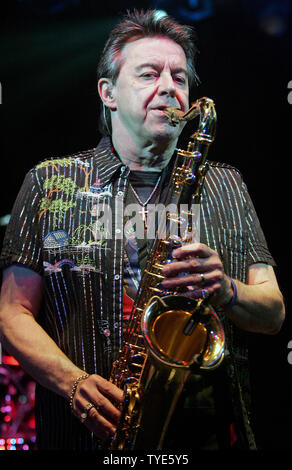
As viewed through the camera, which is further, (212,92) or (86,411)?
(212,92)

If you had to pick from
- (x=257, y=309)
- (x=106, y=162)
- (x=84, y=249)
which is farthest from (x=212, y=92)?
(x=257, y=309)

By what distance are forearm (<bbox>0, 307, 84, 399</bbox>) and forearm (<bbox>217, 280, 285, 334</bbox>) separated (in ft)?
2.46

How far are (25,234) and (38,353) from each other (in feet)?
1.96

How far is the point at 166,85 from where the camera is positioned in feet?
8.59

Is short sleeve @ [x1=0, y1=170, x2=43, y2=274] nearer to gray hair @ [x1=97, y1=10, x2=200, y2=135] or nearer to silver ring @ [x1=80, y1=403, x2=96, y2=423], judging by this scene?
silver ring @ [x1=80, y1=403, x2=96, y2=423]

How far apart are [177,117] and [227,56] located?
54.0 inches

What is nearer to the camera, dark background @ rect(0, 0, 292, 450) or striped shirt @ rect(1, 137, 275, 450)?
striped shirt @ rect(1, 137, 275, 450)

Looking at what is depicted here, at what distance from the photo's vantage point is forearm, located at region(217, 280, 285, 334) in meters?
2.17

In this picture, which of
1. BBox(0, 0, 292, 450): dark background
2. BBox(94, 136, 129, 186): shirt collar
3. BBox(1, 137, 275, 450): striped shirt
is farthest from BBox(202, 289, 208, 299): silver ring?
BBox(0, 0, 292, 450): dark background

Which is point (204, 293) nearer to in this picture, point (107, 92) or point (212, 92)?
point (107, 92)

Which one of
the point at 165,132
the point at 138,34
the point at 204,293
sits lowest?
the point at 204,293

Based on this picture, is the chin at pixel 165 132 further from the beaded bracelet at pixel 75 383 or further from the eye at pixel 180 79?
the beaded bracelet at pixel 75 383

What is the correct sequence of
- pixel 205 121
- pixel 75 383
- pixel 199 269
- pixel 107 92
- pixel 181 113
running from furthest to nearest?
pixel 107 92
pixel 181 113
pixel 205 121
pixel 75 383
pixel 199 269

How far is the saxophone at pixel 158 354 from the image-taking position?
2.02 m
